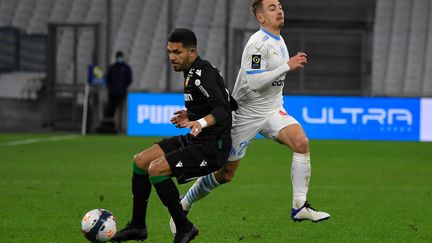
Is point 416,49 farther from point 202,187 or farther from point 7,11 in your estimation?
point 202,187

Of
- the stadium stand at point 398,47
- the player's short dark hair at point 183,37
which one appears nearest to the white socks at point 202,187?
the player's short dark hair at point 183,37

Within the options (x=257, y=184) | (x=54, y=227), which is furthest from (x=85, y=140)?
(x=54, y=227)

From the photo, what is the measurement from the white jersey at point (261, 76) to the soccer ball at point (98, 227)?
2037 millimetres

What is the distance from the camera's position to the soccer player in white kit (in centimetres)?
884

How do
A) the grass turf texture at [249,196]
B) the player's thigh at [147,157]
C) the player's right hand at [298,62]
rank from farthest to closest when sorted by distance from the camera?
the grass turf texture at [249,196]
the player's right hand at [298,62]
the player's thigh at [147,157]

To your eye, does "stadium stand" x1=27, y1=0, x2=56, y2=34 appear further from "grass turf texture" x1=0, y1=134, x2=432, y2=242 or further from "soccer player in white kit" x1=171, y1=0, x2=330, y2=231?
"soccer player in white kit" x1=171, y1=0, x2=330, y2=231

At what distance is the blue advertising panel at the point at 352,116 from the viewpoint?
2411 cm

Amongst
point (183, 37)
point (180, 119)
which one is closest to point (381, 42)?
point (180, 119)

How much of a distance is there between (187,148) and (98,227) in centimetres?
96

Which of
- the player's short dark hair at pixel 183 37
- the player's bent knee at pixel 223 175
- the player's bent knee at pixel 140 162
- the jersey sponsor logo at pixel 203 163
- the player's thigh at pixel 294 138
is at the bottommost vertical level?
the player's bent knee at pixel 223 175

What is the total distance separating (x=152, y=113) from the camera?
81.6ft

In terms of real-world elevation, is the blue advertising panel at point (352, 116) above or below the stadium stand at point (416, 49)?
below

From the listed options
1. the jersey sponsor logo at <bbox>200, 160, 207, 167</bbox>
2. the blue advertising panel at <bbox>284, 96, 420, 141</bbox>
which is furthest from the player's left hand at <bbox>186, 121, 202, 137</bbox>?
the blue advertising panel at <bbox>284, 96, 420, 141</bbox>

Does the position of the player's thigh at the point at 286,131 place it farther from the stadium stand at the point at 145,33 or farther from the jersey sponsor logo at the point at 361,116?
the stadium stand at the point at 145,33
